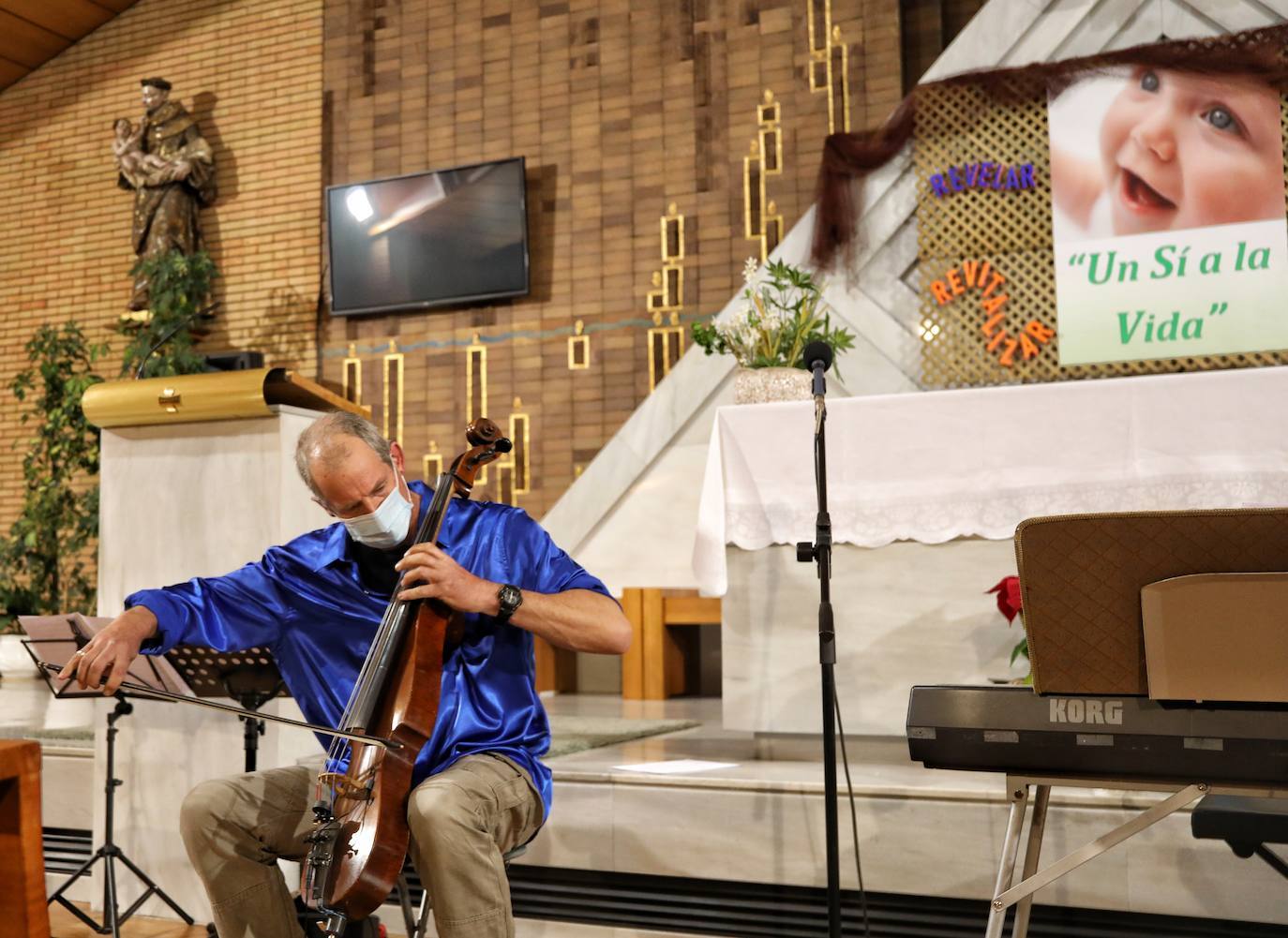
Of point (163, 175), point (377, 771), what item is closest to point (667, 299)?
point (163, 175)

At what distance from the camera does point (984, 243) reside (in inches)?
197

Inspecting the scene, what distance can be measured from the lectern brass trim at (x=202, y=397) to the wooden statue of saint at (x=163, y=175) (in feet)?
16.3

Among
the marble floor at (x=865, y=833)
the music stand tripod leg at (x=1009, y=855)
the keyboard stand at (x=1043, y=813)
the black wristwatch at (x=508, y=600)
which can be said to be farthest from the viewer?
the marble floor at (x=865, y=833)

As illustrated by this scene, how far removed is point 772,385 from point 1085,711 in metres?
2.15

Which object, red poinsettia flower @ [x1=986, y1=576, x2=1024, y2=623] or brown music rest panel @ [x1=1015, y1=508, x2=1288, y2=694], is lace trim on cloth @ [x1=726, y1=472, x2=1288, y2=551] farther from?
brown music rest panel @ [x1=1015, y1=508, x2=1288, y2=694]

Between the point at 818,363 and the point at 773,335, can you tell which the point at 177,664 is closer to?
the point at 818,363

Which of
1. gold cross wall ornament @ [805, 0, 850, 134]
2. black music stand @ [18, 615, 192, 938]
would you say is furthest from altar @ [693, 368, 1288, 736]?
gold cross wall ornament @ [805, 0, 850, 134]

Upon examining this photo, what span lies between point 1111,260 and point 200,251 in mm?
5873

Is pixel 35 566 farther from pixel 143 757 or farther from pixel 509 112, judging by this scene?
pixel 143 757

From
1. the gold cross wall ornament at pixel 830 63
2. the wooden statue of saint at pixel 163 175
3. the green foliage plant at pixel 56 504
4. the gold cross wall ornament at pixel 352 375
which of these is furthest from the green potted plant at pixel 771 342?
the wooden statue of saint at pixel 163 175

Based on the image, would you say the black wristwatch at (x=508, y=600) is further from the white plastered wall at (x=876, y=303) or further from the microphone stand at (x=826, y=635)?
the white plastered wall at (x=876, y=303)

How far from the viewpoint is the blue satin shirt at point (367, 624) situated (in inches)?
90.9

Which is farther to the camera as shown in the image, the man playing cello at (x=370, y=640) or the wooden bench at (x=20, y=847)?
the man playing cello at (x=370, y=640)

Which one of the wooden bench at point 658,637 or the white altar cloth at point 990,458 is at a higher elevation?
the white altar cloth at point 990,458
